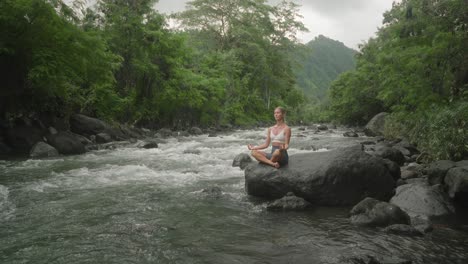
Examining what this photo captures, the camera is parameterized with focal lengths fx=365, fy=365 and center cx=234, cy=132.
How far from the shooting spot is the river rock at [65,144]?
15.6 m

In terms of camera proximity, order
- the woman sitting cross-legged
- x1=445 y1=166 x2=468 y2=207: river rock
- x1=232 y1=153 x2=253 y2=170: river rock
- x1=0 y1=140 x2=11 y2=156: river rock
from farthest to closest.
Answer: x1=0 y1=140 x2=11 y2=156: river rock → x1=232 y1=153 x2=253 y2=170: river rock → the woman sitting cross-legged → x1=445 y1=166 x2=468 y2=207: river rock

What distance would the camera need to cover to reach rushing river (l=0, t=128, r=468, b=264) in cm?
518

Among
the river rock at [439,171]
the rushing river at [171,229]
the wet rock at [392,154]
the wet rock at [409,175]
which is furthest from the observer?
the wet rock at [392,154]

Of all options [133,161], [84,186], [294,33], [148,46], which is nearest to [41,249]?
[84,186]

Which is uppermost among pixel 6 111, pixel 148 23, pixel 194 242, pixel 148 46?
pixel 148 23

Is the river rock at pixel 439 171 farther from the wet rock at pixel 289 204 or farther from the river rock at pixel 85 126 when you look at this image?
the river rock at pixel 85 126

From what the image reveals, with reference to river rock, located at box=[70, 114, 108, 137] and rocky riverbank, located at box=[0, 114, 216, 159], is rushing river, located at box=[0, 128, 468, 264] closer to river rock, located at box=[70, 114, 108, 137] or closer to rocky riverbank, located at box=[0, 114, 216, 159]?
rocky riverbank, located at box=[0, 114, 216, 159]

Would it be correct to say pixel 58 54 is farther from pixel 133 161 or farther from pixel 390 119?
pixel 390 119

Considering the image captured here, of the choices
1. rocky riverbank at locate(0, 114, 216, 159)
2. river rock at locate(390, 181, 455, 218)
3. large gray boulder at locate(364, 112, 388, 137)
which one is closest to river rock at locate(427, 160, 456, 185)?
river rock at locate(390, 181, 455, 218)

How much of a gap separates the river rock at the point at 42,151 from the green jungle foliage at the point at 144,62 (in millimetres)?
2416

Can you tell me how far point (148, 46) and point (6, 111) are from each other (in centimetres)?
1249

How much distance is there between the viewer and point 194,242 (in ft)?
18.6

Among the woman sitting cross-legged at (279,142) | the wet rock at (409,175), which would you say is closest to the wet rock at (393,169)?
the wet rock at (409,175)

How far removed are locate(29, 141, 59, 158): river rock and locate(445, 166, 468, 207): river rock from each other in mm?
13924
